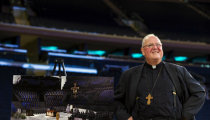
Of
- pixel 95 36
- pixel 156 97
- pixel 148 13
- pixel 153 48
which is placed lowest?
pixel 156 97

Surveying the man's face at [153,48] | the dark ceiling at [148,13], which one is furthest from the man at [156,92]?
the dark ceiling at [148,13]

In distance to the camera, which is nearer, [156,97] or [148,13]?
[156,97]

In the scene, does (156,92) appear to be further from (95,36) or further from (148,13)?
(148,13)

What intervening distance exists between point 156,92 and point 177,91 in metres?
0.16

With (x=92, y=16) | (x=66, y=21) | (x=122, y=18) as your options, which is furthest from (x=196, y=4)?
(x=66, y=21)

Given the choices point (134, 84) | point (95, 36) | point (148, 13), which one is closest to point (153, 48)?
point (134, 84)

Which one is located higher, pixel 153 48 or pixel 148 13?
pixel 148 13

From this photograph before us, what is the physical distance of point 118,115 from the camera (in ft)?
7.05

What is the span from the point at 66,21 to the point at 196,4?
5.38 metres

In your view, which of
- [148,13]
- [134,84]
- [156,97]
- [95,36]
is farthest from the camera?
[148,13]

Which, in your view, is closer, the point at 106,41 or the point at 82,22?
the point at 106,41

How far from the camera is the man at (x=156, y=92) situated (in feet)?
6.74

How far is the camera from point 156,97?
6.85ft

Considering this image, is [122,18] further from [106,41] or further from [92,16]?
[106,41]
